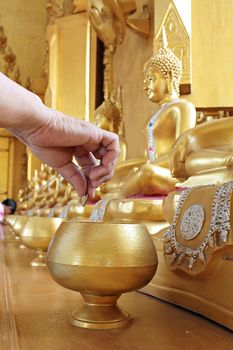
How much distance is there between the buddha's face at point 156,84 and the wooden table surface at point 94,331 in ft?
3.96

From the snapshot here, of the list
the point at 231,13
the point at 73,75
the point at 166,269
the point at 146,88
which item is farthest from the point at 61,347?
the point at 73,75

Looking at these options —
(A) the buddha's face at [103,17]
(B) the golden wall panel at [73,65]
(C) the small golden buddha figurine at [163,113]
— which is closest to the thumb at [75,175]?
(C) the small golden buddha figurine at [163,113]

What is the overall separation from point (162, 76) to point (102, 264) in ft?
4.53

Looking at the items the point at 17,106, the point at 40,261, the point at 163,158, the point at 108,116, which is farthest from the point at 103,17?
the point at 17,106

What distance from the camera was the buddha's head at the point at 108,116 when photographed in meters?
2.44

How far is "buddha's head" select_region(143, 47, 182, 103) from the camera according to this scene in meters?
1.70

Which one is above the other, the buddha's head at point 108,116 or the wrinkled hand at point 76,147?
the buddha's head at point 108,116

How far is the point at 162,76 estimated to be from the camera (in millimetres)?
1700

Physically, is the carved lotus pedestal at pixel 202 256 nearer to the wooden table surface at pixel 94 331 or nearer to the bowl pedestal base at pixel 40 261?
the wooden table surface at pixel 94 331

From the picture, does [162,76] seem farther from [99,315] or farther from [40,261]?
[99,315]

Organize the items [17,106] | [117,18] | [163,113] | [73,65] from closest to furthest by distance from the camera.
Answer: [17,106] < [163,113] < [117,18] < [73,65]

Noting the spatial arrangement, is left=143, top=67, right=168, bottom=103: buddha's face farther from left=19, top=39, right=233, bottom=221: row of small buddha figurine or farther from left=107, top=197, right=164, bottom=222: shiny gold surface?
left=107, top=197, right=164, bottom=222: shiny gold surface

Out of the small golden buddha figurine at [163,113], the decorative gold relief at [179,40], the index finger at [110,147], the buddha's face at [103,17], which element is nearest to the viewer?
the index finger at [110,147]

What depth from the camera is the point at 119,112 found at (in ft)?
8.61
